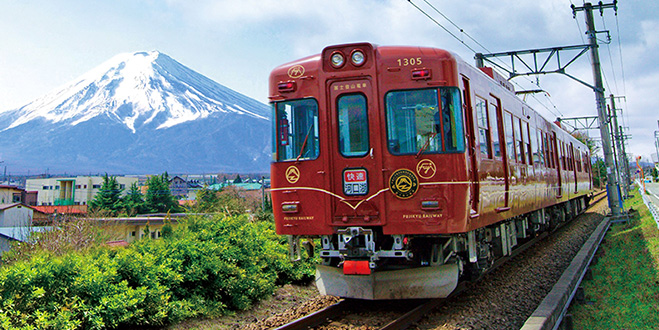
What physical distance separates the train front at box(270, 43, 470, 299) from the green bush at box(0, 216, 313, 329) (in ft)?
4.41

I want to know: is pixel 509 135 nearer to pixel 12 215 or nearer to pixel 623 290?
pixel 623 290

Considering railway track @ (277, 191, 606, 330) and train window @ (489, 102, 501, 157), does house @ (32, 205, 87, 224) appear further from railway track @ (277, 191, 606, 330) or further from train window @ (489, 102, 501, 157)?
train window @ (489, 102, 501, 157)

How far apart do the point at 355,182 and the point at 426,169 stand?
3.09 feet

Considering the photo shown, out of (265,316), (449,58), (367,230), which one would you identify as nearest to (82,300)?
(265,316)

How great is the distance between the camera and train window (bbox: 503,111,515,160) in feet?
A: 29.8

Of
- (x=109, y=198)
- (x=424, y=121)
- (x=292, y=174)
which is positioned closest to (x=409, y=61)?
(x=424, y=121)

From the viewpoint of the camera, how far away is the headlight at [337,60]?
23.3 feet

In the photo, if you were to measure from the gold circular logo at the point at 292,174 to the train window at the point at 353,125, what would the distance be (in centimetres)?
67

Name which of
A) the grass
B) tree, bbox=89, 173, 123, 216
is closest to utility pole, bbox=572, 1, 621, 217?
the grass

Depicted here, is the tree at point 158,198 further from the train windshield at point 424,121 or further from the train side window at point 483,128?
the train windshield at point 424,121

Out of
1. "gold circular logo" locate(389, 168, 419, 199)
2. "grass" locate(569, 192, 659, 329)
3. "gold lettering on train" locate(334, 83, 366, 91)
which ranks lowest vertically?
"grass" locate(569, 192, 659, 329)

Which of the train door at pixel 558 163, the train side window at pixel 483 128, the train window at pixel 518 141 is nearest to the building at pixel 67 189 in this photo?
the train door at pixel 558 163

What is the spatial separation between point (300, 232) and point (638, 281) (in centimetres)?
546

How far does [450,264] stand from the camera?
7000 millimetres
